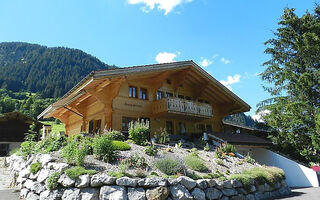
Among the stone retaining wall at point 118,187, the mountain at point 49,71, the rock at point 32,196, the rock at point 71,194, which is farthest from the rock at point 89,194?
the mountain at point 49,71

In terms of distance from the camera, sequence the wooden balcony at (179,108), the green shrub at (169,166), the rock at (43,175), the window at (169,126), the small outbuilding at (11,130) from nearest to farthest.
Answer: the rock at (43,175) → the green shrub at (169,166) → the wooden balcony at (179,108) → the window at (169,126) → the small outbuilding at (11,130)

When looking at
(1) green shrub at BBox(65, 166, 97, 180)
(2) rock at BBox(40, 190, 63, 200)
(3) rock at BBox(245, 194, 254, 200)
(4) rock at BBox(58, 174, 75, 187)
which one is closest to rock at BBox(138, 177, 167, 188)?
(1) green shrub at BBox(65, 166, 97, 180)

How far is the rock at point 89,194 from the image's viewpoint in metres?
7.30

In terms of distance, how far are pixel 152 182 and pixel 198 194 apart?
77.6 inches

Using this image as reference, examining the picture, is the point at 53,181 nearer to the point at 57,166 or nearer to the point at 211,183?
the point at 57,166

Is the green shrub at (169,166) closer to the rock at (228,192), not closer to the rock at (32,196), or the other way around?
the rock at (228,192)

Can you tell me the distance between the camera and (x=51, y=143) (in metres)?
11.3

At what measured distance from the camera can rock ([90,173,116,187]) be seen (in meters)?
7.53

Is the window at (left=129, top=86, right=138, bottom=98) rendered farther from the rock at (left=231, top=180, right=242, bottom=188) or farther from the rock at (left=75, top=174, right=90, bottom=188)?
the rock at (left=75, top=174, right=90, bottom=188)

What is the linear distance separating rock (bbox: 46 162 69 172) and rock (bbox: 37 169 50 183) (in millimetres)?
184

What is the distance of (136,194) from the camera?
7621 millimetres

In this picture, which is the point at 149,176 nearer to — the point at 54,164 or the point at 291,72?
the point at 54,164

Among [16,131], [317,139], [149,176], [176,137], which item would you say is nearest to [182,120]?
[176,137]

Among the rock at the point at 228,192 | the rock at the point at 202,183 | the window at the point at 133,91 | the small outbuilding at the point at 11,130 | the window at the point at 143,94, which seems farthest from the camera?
the small outbuilding at the point at 11,130
